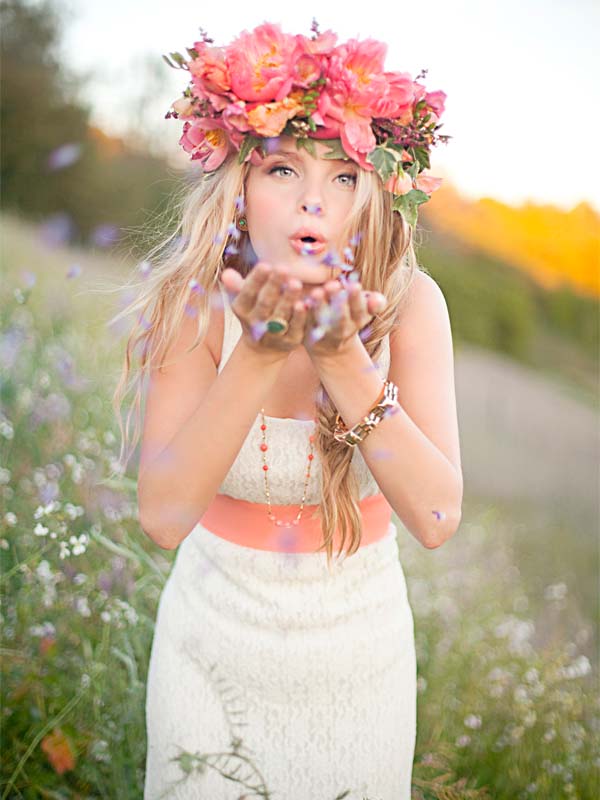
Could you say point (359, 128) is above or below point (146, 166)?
above

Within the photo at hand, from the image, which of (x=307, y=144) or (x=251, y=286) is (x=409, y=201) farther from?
(x=251, y=286)

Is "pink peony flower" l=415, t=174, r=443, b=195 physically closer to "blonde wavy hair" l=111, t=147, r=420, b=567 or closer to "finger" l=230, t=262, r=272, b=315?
"blonde wavy hair" l=111, t=147, r=420, b=567

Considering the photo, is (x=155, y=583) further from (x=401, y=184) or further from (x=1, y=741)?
(x=401, y=184)

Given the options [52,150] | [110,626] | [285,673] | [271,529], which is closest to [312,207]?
[271,529]

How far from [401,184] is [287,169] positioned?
0.75 ft

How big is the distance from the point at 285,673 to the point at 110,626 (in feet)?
2.91

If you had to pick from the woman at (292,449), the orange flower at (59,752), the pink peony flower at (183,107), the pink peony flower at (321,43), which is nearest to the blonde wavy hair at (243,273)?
the woman at (292,449)

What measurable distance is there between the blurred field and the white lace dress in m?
0.13

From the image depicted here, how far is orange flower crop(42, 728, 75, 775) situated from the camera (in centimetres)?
218

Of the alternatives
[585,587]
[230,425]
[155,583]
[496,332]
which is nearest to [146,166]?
[496,332]

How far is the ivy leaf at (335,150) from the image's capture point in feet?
5.09

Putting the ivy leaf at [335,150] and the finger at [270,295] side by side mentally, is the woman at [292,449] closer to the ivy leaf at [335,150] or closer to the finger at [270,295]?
the ivy leaf at [335,150]

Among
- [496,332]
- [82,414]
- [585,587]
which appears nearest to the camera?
[82,414]

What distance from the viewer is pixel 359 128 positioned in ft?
5.07
